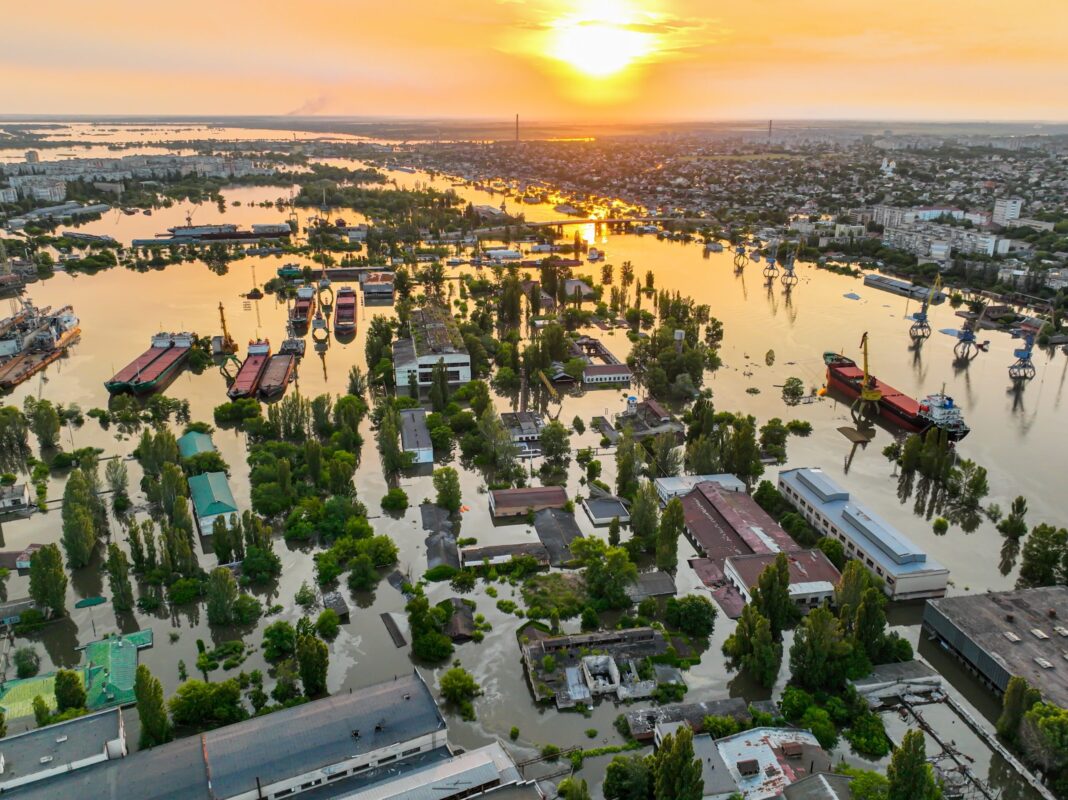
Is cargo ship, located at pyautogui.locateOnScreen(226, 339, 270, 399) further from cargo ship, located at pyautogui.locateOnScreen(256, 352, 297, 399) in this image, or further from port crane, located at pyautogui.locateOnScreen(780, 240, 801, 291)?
port crane, located at pyautogui.locateOnScreen(780, 240, 801, 291)

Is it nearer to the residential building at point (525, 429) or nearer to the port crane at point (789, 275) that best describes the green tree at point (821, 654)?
the residential building at point (525, 429)

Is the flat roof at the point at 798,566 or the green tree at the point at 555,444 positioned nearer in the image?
the flat roof at the point at 798,566

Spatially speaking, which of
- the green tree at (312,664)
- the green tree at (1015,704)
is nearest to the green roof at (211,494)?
the green tree at (312,664)

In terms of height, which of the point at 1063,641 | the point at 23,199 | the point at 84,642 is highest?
the point at 23,199

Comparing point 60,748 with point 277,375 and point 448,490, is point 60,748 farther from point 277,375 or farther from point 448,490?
point 277,375

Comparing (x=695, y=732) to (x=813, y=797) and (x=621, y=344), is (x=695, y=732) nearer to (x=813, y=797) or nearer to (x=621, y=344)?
(x=813, y=797)

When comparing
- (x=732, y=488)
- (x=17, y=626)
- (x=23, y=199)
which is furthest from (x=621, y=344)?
(x=23, y=199)
